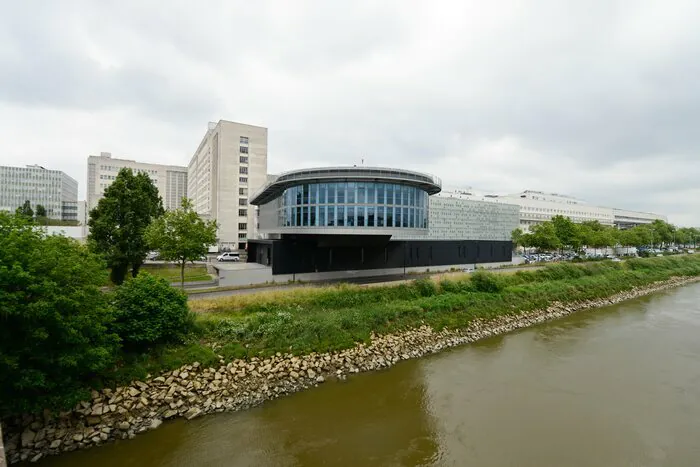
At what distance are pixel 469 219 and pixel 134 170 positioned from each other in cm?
9368

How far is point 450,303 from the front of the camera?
24.9 metres

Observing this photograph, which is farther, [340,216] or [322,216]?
[322,216]

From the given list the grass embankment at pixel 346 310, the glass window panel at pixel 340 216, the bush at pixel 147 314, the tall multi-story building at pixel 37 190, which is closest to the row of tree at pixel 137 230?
the grass embankment at pixel 346 310

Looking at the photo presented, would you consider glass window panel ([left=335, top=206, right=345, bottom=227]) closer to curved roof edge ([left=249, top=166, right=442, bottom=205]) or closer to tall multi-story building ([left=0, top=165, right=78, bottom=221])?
curved roof edge ([left=249, top=166, right=442, bottom=205])

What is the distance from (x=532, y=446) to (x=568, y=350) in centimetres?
→ 1137

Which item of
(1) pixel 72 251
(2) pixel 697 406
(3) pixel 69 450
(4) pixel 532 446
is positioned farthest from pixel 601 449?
(1) pixel 72 251

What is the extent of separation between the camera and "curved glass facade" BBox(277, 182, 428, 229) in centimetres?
2995

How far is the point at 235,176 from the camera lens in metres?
63.1

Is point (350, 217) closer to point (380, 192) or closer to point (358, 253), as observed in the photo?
point (380, 192)

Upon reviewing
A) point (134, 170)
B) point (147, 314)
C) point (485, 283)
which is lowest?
point (485, 283)

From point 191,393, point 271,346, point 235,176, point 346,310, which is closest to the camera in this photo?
point 191,393

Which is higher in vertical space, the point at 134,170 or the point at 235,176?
the point at 134,170

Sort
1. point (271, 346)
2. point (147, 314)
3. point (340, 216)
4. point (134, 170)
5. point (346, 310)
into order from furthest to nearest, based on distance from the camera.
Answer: point (134, 170) → point (340, 216) → point (346, 310) → point (271, 346) → point (147, 314)

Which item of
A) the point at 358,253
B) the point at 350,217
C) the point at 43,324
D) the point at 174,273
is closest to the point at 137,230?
the point at 174,273
